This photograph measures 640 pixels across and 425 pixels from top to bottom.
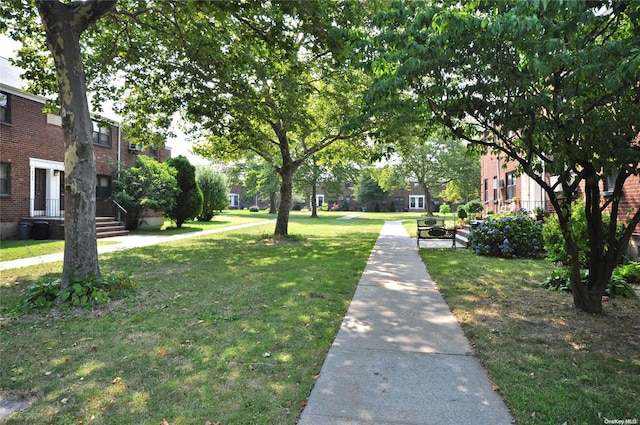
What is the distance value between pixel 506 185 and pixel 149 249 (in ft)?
55.0

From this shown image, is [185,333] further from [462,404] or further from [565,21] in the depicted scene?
[565,21]

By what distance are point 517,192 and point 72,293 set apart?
17.6m

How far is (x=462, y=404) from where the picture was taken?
312 cm

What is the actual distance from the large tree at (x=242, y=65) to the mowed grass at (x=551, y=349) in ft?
11.0

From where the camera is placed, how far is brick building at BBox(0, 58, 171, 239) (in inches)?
589

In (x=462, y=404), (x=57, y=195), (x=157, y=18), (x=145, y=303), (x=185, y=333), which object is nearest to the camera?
(x=462, y=404)

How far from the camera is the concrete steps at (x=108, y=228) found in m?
16.6

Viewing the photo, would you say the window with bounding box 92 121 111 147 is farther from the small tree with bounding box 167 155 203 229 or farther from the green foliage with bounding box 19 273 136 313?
the green foliage with bounding box 19 273 136 313

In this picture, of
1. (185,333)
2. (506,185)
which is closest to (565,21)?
(185,333)

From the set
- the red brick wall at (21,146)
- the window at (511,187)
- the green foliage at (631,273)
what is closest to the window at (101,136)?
the red brick wall at (21,146)

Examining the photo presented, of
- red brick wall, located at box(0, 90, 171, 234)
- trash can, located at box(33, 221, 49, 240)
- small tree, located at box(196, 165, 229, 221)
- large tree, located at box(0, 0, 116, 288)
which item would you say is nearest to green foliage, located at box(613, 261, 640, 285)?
large tree, located at box(0, 0, 116, 288)

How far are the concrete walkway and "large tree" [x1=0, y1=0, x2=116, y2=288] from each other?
444 cm

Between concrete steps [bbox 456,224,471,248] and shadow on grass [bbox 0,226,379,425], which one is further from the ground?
concrete steps [bbox 456,224,471,248]

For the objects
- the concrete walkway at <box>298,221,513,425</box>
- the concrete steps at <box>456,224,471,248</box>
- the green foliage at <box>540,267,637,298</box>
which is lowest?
the concrete walkway at <box>298,221,513,425</box>
